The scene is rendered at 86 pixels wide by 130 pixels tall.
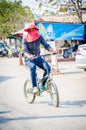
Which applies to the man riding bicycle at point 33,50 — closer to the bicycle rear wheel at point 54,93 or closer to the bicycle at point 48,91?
the bicycle at point 48,91

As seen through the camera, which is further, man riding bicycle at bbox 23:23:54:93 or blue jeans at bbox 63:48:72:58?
blue jeans at bbox 63:48:72:58

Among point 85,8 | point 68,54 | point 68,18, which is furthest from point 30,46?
point 85,8

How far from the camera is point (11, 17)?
77438mm

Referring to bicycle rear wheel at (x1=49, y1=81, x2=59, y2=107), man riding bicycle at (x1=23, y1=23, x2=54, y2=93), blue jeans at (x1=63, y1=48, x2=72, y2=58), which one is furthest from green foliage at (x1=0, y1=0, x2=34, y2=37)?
bicycle rear wheel at (x1=49, y1=81, x2=59, y2=107)

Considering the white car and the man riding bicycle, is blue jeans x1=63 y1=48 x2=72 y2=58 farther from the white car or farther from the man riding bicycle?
the man riding bicycle

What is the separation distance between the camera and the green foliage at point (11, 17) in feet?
249

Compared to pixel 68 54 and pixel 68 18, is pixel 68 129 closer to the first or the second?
pixel 68 54

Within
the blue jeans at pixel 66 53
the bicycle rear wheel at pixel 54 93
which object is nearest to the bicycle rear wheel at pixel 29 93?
the bicycle rear wheel at pixel 54 93

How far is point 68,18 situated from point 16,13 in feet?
133

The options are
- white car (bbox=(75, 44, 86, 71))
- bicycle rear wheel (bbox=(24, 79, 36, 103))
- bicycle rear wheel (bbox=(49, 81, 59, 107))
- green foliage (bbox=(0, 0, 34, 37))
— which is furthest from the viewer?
green foliage (bbox=(0, 0, 34, 37))

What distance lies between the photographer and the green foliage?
249ft

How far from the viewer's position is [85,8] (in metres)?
49.9

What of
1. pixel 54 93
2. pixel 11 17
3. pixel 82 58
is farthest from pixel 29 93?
pixel 11 17

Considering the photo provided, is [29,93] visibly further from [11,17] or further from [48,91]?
[11,17]
